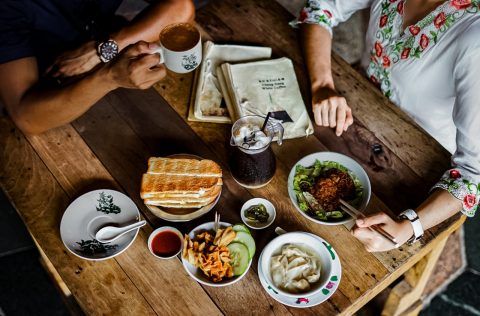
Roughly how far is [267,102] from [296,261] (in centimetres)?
62

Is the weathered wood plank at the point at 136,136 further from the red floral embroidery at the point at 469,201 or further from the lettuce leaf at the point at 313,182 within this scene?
the red floral embroidery at the point at 469,201

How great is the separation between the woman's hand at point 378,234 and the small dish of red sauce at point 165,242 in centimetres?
55

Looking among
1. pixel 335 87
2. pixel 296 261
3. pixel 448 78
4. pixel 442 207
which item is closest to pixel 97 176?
pixel 296 261

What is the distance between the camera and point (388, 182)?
5.33 ft

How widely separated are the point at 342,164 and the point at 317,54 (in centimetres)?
50

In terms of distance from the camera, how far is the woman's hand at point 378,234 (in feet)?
4.67

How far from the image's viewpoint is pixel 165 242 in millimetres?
1472

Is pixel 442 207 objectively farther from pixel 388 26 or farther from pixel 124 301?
pixel 124 301

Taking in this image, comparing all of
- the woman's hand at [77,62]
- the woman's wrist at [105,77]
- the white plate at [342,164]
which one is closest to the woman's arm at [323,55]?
the white plate at [342,164]

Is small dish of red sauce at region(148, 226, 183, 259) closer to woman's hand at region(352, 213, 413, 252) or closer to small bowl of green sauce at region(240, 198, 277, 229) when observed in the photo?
small bowl of green sauce at region(240, 198, 277, 229)

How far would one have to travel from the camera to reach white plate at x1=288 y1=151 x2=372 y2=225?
4.96ft

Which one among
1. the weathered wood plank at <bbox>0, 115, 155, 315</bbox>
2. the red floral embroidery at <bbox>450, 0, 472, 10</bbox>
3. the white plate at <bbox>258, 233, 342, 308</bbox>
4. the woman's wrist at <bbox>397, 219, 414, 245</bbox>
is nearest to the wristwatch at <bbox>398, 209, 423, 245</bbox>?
the woman's wrist at <bbox>397, 219, 414, 245</bbox>

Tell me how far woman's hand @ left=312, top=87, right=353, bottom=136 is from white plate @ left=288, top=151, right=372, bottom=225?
0.46 ft

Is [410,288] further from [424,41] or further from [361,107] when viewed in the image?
[424,41]
